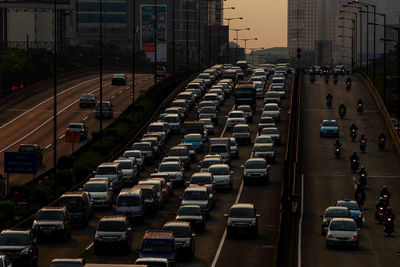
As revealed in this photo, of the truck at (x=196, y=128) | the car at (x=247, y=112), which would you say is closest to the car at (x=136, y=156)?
the truck at (x=196, y=128)

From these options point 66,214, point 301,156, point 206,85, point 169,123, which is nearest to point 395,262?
point 66,214

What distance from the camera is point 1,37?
174 metres

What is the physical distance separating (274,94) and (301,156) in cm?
2811

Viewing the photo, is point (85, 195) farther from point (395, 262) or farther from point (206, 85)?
point (206, 85)

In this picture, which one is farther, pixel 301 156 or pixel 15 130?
pixel 15 130

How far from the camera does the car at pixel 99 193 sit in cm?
5288

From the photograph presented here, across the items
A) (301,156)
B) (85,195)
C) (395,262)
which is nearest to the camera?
(395,262)

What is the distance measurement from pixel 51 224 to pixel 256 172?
20.2 metres

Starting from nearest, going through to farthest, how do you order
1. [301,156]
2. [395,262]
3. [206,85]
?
[395,262], [301,156], [206,85]

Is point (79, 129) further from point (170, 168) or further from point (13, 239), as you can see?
point (13, 239)

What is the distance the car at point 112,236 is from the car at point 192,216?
5.19 metres

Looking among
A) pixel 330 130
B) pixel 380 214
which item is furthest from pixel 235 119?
pixel 380 214

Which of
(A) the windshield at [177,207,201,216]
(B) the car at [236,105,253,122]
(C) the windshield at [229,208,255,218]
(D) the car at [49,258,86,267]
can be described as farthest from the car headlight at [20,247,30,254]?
(B) the car at [236,105,253,122]

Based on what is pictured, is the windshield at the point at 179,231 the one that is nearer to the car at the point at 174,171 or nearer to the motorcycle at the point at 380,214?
the motorcycle at the point at 380,214
